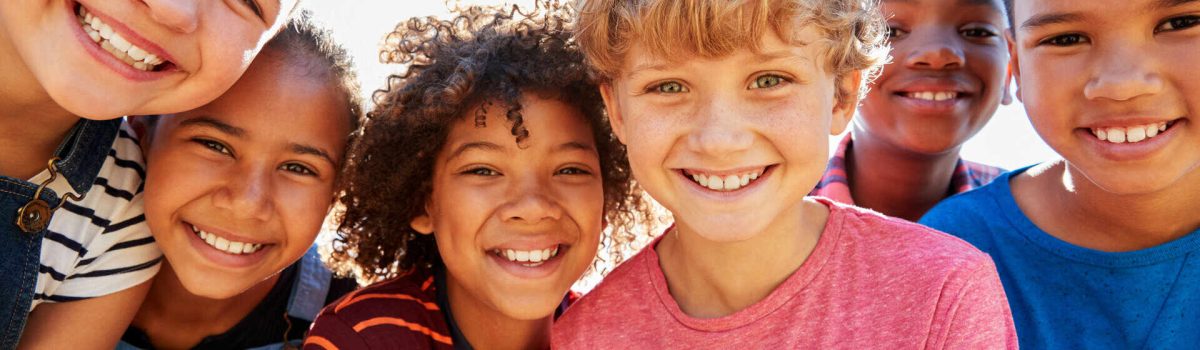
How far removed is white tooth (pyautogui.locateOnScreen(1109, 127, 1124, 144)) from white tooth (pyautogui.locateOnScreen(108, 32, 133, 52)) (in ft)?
7.47

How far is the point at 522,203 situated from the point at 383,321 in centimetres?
46

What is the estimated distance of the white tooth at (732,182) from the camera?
234 cm

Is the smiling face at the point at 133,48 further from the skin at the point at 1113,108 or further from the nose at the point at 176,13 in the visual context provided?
the skin at the point at 1113,108

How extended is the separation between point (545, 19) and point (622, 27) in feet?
1.68

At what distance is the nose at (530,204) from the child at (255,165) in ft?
1.83

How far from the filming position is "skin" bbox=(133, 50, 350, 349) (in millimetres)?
2691

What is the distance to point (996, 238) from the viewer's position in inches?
111

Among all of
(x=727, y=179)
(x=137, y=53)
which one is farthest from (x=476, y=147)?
(x=137, y=53)

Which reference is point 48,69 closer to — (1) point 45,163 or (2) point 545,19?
(1) point 45,163

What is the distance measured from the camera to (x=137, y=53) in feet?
7.69

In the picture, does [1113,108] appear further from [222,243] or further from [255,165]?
[222,243]

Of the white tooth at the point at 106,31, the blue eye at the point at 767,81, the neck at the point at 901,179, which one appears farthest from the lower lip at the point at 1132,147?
the white tooth at the point at 106,31

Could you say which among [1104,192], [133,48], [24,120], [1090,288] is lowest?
[1090,288]

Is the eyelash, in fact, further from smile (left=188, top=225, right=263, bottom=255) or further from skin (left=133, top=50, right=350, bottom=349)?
smile (left=188, top=225, right=263, bottom=255)
